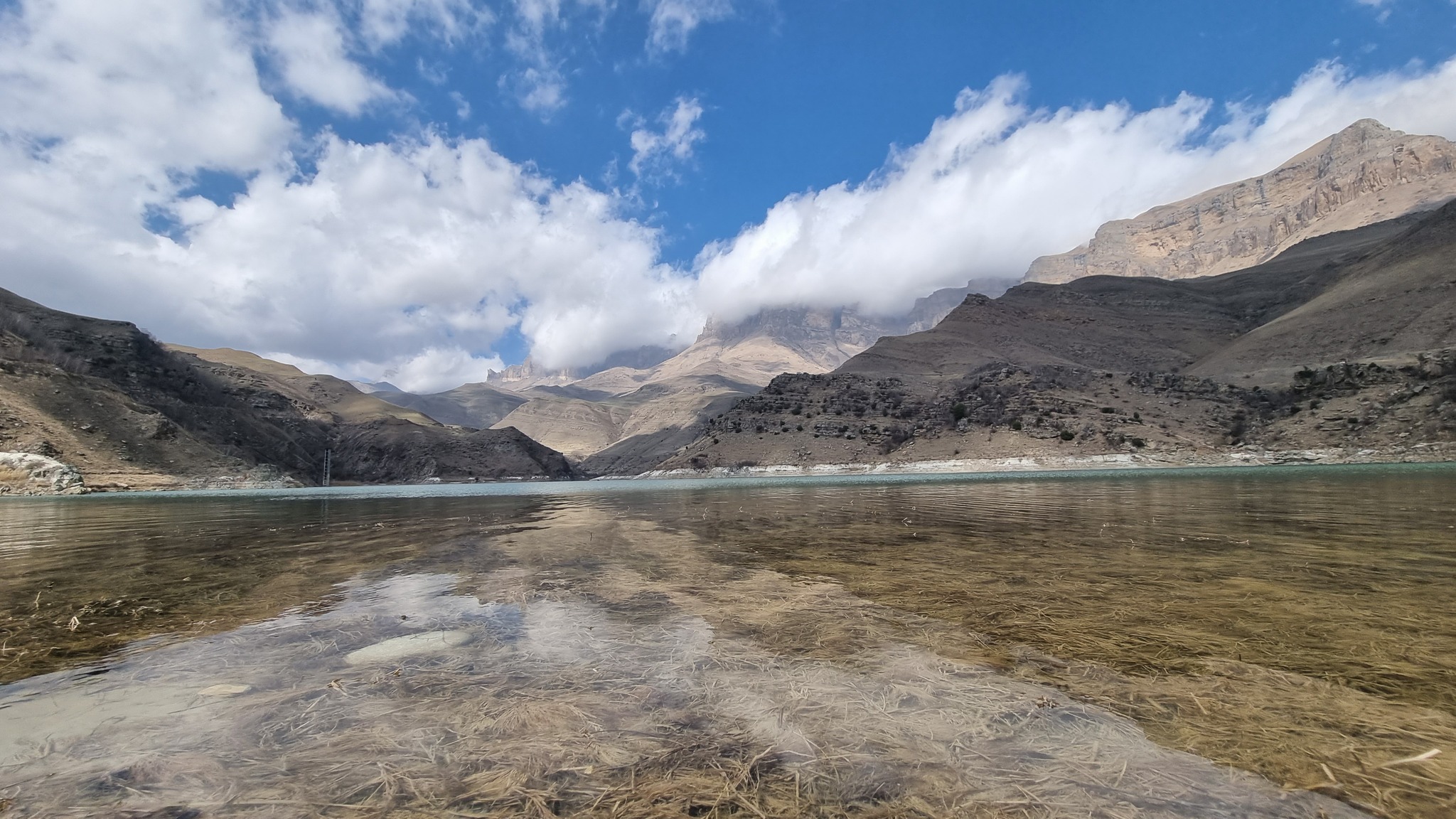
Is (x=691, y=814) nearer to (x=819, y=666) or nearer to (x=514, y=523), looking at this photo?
(x=819, y=666)

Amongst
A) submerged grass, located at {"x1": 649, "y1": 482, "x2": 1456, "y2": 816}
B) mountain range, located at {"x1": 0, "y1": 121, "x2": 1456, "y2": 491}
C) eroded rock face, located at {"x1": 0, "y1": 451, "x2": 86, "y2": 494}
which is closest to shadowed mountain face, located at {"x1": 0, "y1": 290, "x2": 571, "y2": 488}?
mountain range, located at {"x1": 0, "y1": 121, "x2": 1456, "y2": 491}

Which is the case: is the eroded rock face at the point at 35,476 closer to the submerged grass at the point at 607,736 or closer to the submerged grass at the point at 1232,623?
the submerged grass at the point at 1232,623

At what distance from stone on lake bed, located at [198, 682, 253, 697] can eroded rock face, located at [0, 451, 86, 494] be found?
77673 millimetres

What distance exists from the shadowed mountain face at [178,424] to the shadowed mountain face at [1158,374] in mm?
75499

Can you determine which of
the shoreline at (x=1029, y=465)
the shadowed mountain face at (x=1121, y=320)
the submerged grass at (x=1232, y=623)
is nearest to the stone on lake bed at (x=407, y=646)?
the submerged grass at (x=1232, y=623)

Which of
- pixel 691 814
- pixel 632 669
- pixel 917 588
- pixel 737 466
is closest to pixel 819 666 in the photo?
pixel 632 669

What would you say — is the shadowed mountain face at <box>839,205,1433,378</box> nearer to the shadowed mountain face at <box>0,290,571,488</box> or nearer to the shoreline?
the shoreline

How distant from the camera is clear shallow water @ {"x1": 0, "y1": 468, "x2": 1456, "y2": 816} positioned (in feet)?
10.7

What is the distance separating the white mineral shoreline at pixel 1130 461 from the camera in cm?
6637

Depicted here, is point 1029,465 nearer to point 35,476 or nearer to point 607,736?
point 607,736

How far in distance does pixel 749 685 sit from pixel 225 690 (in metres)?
4.42

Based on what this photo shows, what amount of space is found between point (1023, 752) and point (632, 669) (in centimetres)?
320

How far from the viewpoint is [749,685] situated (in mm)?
4988

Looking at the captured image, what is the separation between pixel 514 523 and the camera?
76.1ft
